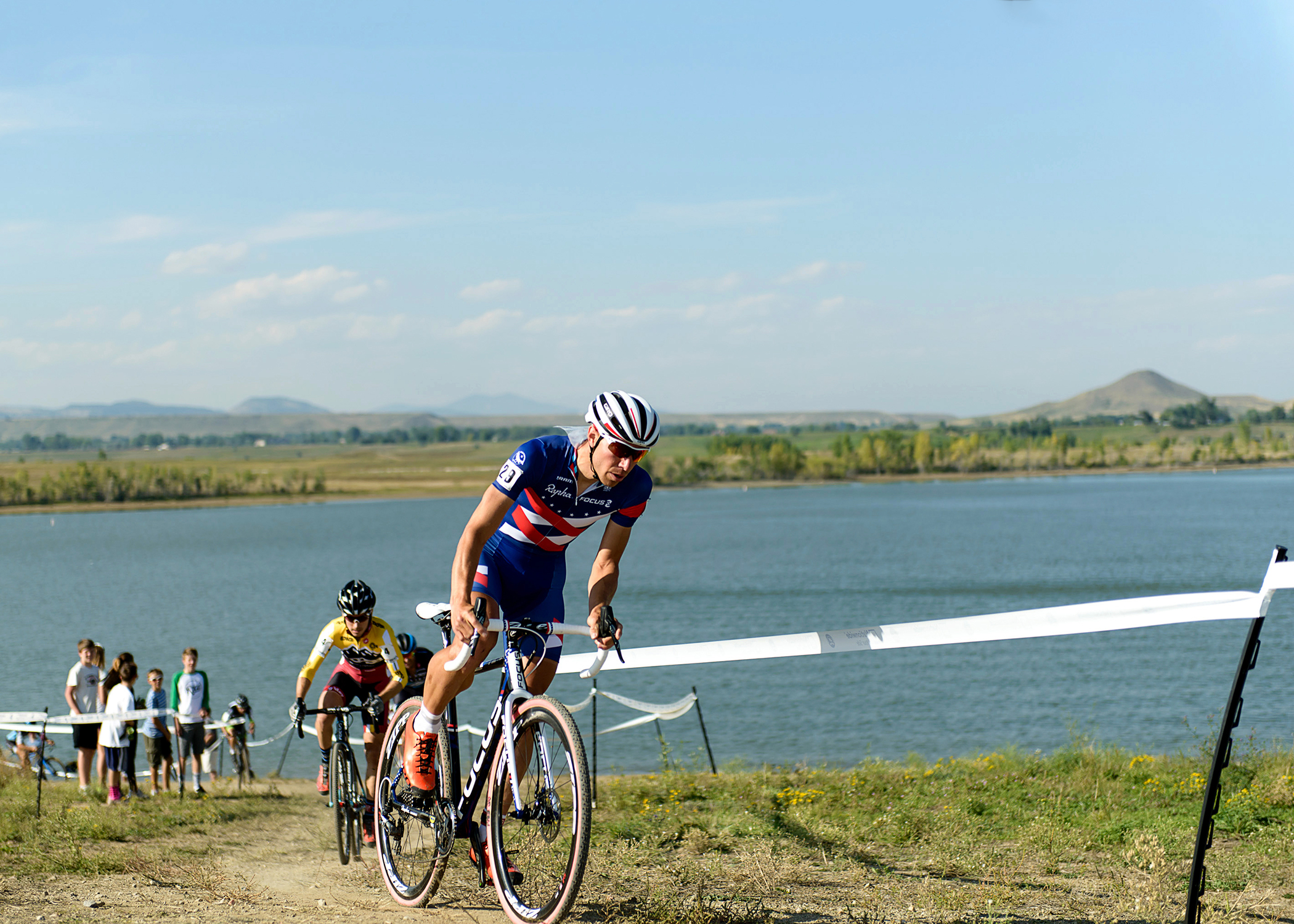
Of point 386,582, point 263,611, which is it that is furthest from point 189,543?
point 263,611

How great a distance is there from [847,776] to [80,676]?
34.5ft

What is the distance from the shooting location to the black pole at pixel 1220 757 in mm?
4652

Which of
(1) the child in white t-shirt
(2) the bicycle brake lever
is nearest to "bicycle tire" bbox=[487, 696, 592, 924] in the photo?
(2) the bicycle brake lever

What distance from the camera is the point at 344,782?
801 centimetres

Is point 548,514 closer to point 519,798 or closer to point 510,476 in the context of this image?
point 510,476

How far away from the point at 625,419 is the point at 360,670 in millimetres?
4116

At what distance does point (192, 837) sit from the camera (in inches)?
369

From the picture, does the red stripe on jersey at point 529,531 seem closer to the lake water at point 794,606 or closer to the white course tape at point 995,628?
the white course tape at point 995,628

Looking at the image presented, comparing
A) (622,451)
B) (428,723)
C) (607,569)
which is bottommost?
(428,723)

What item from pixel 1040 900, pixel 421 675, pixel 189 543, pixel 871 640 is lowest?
pixel 189 543

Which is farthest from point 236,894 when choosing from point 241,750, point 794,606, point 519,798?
point 794,606

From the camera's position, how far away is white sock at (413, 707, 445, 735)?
19.1ft

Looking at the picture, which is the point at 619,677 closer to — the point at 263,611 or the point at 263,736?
the point at 263,736

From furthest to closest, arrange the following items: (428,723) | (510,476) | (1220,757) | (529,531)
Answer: (428,723) < (529,531) < (510,476) < (1220,757)
